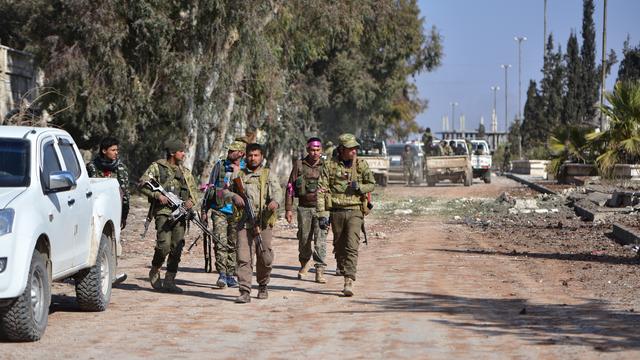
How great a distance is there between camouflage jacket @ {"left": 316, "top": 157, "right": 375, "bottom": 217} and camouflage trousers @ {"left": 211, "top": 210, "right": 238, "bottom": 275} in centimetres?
124

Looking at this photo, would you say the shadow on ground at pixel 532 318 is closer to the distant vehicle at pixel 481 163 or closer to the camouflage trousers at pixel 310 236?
the camouflage trousers at pixel 310 236

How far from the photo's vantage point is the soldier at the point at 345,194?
14281mm

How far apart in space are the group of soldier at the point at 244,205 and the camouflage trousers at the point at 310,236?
55 centimetres

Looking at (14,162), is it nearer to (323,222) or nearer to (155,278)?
(155,278)

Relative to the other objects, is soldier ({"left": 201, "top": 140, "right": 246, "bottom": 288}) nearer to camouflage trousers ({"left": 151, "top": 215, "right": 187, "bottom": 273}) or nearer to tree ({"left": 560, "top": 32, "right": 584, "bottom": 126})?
camouflage trousers ({"left": 151, "top": 215, "right": 187, "bottom": 273})

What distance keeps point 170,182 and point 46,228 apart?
438 cm

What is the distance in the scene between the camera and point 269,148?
2000 inches

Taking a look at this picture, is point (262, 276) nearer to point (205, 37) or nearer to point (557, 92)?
point (205, 37)

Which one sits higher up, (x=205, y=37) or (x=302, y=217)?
(x=205, y=37)

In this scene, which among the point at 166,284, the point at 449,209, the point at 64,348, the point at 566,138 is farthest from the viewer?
the point at 566,138

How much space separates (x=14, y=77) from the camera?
3712cm

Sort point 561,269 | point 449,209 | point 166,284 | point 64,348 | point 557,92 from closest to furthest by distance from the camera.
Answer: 1. point 64,348
2. point 166,284
3. point 561,269
4. point 449,209
5. point 557,92

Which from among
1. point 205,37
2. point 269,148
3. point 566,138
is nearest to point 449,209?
point 205,37

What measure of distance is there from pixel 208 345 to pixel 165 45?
25228mm
